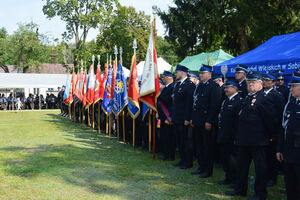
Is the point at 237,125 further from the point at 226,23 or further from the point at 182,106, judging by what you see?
the point at 226,23

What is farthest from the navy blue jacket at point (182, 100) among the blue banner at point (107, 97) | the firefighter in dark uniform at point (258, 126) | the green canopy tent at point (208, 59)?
the green canopy tent at point (208, 59)

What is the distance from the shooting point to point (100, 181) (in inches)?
230

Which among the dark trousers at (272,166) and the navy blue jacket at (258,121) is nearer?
the navy blue jacket at (258,121)

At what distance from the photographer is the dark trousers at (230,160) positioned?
5488mm

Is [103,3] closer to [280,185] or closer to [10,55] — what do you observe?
[10,55]

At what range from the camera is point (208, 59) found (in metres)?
15.0

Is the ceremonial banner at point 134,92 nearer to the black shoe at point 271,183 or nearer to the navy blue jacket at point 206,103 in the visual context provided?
the navy blue jacket at point 206,103

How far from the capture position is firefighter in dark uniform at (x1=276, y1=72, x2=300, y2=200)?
3814mm

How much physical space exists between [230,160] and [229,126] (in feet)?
2.03

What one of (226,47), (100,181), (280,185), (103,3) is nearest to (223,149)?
(280,185)

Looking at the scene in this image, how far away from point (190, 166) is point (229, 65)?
14.2ft

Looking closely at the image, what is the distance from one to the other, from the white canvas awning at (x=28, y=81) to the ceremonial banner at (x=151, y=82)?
84.1ft

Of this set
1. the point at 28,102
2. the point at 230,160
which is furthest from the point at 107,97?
the point at 28,102

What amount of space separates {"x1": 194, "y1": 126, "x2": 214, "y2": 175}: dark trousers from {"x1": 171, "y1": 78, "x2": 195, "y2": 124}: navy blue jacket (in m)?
0.54
